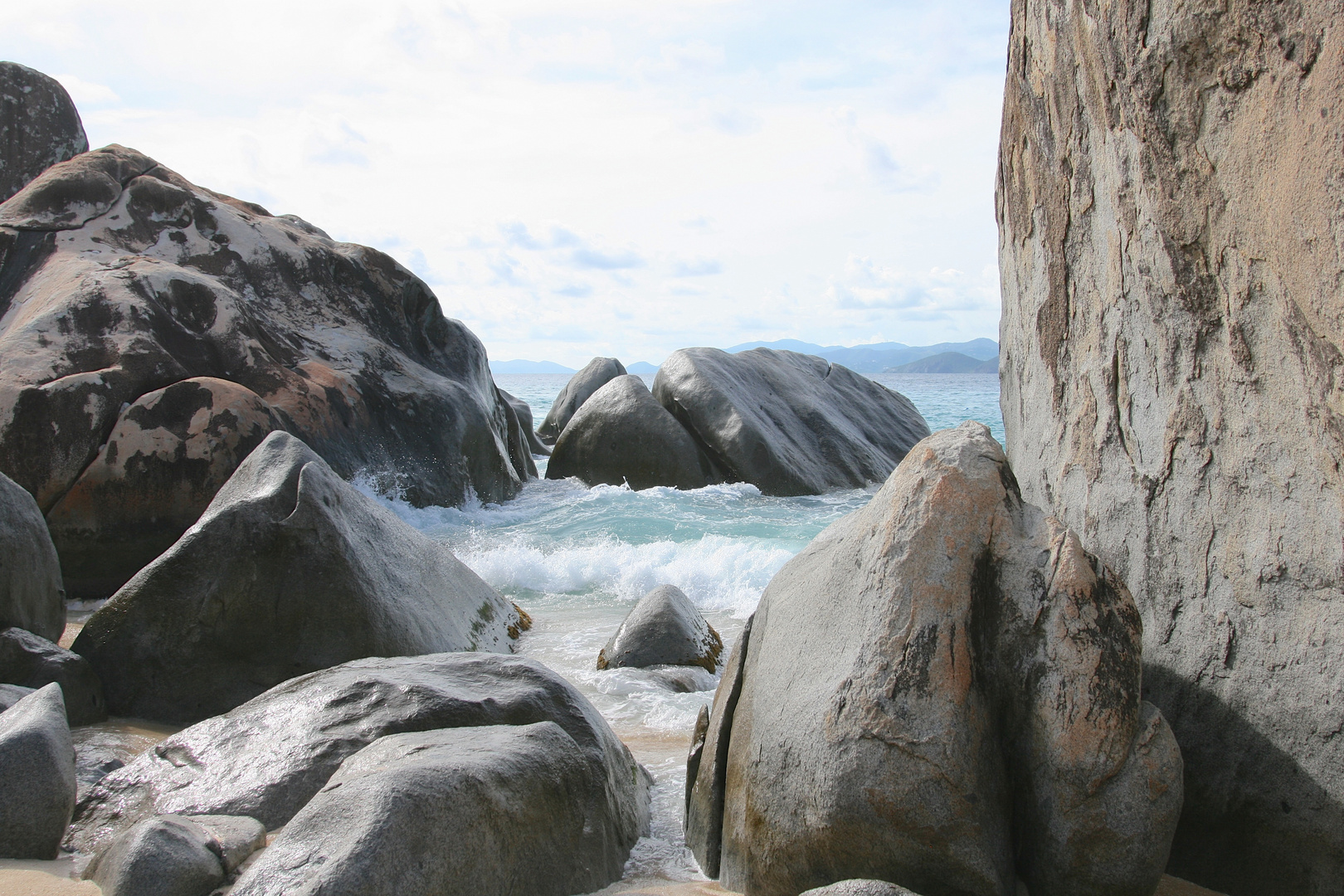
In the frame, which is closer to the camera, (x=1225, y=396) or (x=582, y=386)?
(x=1225, y=396)

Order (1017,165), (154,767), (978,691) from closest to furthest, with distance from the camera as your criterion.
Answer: (978,691) → (154,767) → (1017,165)

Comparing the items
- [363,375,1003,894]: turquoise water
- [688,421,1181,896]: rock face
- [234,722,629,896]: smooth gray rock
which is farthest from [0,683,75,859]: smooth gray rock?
[688,421,1181,896]: rock face

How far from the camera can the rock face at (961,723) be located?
2.23 metres

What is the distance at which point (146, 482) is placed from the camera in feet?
21.6

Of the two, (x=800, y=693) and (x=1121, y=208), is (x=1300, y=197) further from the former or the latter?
(x=800, y=693)

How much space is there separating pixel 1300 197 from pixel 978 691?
1425 millimetres

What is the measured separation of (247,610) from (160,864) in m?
1.94

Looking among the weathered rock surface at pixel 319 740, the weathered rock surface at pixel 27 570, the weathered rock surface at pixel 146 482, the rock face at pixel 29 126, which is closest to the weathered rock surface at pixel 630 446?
the weathered rock surface at pixel 146 482

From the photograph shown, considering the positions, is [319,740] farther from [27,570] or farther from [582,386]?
[582,386]

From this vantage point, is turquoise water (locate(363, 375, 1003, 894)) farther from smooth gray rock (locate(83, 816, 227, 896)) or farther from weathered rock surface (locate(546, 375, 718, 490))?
smooth gray rock (locate(83, 816, 227, 896))

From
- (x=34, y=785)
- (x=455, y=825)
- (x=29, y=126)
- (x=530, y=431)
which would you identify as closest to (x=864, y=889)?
(x=455, y=825)

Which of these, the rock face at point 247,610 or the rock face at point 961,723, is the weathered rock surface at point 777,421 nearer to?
the rock face at point 247,610

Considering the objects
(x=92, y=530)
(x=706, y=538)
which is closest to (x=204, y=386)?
(x=92, y=530)

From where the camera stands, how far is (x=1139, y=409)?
281 centimetres
